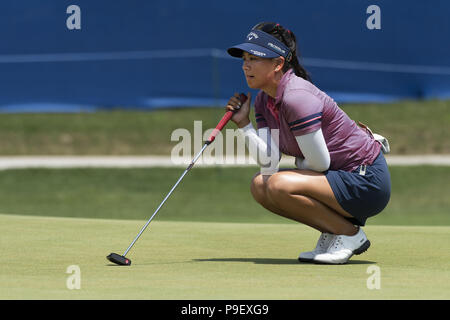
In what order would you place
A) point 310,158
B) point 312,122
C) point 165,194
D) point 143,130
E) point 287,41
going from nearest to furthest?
1. point 312,122
2. point 310,158
3. point 287,41
4. point 165,194
5. point 143,130

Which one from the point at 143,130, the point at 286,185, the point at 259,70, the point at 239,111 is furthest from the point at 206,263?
the point at 143,130

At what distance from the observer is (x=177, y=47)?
14.1 m

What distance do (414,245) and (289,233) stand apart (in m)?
1.20

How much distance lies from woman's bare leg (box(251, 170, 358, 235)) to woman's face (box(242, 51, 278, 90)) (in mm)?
525

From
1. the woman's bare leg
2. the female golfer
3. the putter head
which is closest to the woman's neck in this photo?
the female golfer

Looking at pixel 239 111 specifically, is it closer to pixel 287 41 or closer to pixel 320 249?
pixel 287 41

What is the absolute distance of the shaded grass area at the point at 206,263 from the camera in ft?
13.4

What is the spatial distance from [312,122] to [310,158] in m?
0.23

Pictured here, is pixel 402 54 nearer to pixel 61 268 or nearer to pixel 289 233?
pixel 289 233

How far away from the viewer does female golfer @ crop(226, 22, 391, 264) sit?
201 inches

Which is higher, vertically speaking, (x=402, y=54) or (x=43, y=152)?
(x=402, y=54)

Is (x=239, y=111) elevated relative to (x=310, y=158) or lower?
elevated

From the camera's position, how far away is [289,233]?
7043 millimetres
